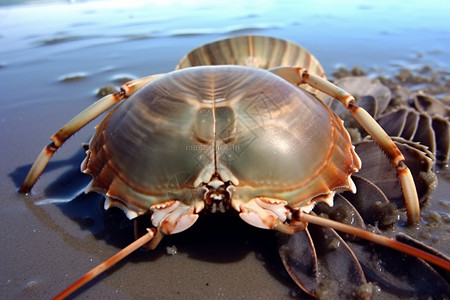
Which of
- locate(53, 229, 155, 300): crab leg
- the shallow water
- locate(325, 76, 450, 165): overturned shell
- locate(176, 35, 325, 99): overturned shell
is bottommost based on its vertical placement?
the shallow water

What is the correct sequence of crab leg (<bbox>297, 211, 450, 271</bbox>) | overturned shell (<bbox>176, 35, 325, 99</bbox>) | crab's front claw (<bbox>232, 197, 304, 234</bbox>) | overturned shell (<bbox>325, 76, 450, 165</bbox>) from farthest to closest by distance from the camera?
overturned shell (<bbox>176, 35, 325, 99</bbox>) < overturned shell (<bbox>325, 76, 450, 165</bbox>) < crab's front claw (<bbox>232, 197, 304, 234</bbox>) < crab leg (<bbox>297, 211, 450, 271</bbox>)

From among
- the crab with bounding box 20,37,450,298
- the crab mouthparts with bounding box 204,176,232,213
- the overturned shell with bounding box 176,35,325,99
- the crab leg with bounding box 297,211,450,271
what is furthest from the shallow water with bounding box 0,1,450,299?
the overturned shell with bounding box 176,35,325,99

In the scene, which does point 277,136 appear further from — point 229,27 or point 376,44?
point 229,27

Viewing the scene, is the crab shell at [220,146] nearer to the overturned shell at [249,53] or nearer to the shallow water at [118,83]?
the shallow water at [118,83]

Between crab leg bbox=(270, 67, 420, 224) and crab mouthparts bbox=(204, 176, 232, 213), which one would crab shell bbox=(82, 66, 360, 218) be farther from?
crab leg bbox=(270, 67, 420, 224)

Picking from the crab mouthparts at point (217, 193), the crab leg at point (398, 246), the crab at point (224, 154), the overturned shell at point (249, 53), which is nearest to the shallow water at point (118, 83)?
the crab at point (224, 154)

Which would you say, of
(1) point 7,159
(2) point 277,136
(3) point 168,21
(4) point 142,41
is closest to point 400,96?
(2) point 277,136

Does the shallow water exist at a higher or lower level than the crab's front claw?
lower
